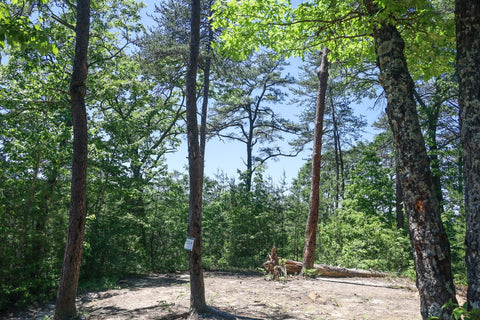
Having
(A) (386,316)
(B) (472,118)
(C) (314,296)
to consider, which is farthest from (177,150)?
(B) (472,118)

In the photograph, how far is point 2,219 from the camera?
7.56 m

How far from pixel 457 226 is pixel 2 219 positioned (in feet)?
44.6

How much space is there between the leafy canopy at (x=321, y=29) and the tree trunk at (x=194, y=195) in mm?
1427

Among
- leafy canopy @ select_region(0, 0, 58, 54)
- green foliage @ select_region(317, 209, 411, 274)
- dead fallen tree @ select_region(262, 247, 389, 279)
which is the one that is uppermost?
leafy canopy @ select_region(0, 0, 58, 54)

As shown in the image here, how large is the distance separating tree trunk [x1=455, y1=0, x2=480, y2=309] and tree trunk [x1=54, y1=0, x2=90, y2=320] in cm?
576

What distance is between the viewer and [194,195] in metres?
5.77

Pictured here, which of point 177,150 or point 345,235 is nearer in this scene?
point 345,235

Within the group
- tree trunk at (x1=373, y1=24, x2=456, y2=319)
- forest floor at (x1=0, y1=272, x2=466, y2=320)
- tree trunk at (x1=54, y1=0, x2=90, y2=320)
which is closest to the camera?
tree trunk at (x1=373, y1=24, x2=456, y2=319)

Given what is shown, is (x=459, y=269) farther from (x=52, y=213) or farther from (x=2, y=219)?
(x=2, y=219)

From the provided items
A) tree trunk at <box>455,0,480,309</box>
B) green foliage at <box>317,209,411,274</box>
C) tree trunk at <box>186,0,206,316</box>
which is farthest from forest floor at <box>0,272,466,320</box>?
tree trunk at <box>455,0,480,309</box>

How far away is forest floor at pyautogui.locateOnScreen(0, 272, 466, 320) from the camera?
559cm

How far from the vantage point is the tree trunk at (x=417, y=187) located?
2992mm

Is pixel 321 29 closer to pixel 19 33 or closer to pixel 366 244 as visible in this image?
pixel 19 33

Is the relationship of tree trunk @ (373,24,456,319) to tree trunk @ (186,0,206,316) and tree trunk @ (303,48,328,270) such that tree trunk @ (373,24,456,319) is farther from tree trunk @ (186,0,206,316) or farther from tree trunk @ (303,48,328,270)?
tree trunk @ (303,48,328,270)
